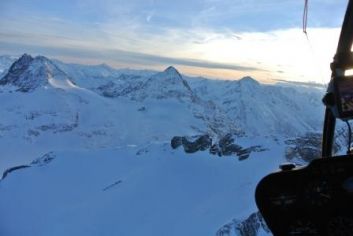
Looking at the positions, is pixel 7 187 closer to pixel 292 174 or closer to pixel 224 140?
pixel 224 140

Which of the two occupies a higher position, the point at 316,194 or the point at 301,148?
the point at 316,194

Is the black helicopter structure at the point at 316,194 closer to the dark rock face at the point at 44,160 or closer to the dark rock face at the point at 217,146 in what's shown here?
the dark rock face at the point at 217,146

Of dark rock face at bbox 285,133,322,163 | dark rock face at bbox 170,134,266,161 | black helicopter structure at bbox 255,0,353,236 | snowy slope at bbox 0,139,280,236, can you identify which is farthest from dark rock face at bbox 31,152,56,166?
black helicopter structure at bbox 255,0,353,236

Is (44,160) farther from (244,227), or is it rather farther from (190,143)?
(244,227)

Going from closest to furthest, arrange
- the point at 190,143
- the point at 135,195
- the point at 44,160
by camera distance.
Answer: the point at 135,195 < the point at 190,143 < the point at 44,160

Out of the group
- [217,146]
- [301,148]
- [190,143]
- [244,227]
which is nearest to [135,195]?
[190,143]

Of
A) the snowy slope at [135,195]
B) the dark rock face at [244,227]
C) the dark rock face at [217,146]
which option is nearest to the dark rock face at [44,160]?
the snowy slope at [135,195]
